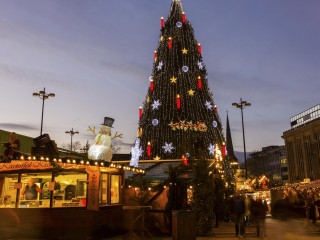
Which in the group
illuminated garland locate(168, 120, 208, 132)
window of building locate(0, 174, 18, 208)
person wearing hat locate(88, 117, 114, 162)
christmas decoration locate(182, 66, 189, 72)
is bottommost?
window of building locate(0, 174, 18, 208)

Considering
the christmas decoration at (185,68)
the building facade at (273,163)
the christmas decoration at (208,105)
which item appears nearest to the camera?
the christmas decoration at (208,105)

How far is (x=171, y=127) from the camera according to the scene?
3841 cm

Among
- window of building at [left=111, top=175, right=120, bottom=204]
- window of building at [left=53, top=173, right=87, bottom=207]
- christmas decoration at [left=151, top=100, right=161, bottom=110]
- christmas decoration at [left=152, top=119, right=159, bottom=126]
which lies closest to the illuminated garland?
christmas decoration at [left=152, top=119, right=159, bottom=126]

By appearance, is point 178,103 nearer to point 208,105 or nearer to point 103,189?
point 208,105

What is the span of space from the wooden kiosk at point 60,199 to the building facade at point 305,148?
2824 inches

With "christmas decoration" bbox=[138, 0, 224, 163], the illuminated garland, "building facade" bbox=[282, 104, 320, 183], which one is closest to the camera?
the illuminated garland

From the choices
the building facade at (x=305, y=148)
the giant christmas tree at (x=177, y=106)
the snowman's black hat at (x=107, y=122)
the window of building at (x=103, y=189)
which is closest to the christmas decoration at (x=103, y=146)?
the snowman's black hat at (x=107, y=122)

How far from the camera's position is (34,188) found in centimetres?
1642

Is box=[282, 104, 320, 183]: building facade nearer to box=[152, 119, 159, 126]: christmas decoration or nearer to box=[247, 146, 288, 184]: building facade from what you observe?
box=[247, 146, 288, 184]: building facade

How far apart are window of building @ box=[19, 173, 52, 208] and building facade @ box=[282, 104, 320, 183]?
72685 millimetres

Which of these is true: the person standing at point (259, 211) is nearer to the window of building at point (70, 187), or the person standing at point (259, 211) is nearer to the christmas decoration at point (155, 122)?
the window of building at point (70, 187)

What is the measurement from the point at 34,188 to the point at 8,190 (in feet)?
4.82

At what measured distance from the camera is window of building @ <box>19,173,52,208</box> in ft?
52.6

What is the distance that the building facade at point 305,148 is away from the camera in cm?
8569
